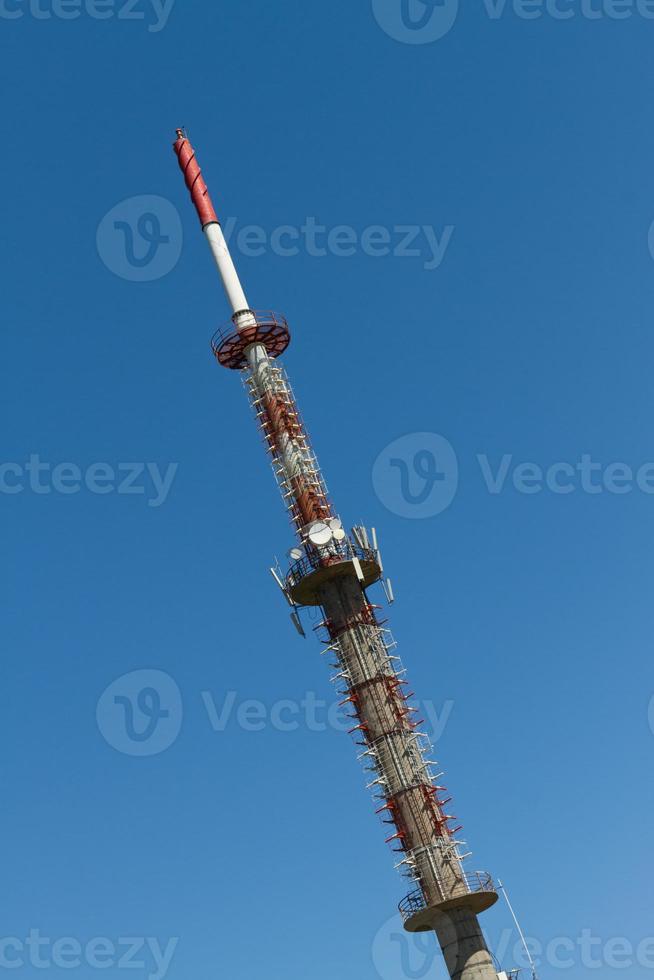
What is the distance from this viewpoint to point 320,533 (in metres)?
97.0

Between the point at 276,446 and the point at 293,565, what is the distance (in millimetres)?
12731

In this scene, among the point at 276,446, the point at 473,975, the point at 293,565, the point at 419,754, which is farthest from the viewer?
the point at 276,446

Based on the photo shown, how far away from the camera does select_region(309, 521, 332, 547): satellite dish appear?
96.6 m

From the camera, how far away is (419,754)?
89.3 m

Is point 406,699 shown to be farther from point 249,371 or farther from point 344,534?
point 249,371

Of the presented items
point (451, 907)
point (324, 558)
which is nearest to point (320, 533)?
point (324, 558)

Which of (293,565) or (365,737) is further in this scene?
(293,565)

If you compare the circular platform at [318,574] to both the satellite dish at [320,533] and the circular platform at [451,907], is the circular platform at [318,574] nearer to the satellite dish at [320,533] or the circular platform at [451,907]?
the satellite dish at [320,533]

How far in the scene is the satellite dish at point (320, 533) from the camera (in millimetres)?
96562

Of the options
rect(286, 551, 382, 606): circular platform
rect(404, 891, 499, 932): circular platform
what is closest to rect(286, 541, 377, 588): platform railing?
rect(286, 551, 382, 606): circular platform

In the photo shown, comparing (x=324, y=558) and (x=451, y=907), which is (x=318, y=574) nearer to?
(x=324, y=558)

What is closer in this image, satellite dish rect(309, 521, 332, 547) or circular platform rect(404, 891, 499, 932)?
circular platform rect(404, 891, 499, 932)

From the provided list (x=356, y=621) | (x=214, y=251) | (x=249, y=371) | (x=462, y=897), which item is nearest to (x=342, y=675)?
(x=356, y=621)

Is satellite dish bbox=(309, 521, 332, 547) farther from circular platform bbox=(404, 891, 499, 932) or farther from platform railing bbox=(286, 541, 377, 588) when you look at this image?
circular platform bbox=(404, 891, 499, 932)
